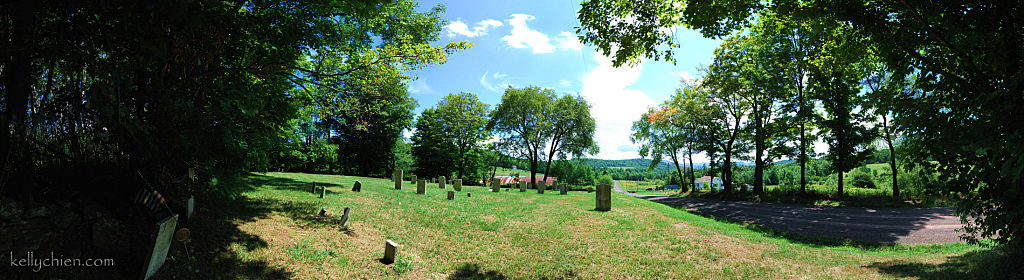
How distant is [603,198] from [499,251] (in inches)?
261

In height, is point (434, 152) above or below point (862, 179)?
above

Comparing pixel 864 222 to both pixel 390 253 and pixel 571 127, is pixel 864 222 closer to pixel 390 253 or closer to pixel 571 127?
pixel 390 253

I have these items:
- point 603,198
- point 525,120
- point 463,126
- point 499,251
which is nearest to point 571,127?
point 525,120

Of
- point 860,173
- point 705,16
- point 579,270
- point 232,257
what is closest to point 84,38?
point 232,257

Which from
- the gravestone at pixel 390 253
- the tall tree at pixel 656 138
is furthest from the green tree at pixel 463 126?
the gravestone at pixel 390 253

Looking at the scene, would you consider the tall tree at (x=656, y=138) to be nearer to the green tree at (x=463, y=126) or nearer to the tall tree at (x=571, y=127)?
the tall tree at (x=571, y=127)

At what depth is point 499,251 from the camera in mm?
A: 6852

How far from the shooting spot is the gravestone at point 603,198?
1225 cm

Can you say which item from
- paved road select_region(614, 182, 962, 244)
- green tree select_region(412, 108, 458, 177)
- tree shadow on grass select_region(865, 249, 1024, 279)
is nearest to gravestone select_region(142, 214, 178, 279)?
tree shadow on grass select_region(865, 249, 1024, 279)

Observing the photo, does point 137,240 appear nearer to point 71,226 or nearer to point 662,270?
point 71,226

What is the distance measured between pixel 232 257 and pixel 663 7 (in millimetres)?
8437

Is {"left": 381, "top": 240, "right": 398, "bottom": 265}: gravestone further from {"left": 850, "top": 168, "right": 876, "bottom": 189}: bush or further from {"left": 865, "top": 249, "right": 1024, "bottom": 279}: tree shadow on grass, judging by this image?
{"left": 850, "top": 168, "right": 876, "bottom": 189}: bush

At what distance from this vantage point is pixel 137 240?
402 cm

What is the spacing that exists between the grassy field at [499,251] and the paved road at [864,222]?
152 cm
